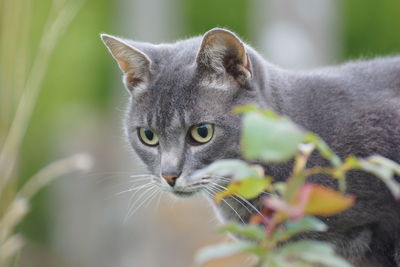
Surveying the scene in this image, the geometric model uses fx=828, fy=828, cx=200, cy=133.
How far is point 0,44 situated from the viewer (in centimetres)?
350

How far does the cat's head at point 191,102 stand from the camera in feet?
8.79

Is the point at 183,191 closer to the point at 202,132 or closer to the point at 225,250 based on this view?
the point at 202,132

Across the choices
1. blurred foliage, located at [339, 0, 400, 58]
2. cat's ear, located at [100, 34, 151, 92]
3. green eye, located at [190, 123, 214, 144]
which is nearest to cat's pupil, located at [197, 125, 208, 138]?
green eye, located at [190, 123, 214, 144]

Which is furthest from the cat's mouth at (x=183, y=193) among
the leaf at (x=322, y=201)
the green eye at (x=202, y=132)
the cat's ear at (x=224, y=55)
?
the leaf at (x=322, y=201)

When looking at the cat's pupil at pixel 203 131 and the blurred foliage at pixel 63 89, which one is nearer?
the cat's pupil at pixel 203 131

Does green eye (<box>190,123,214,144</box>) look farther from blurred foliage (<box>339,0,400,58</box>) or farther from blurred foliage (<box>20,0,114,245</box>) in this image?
blurred foliage (<box>339,0,400,58</box>)

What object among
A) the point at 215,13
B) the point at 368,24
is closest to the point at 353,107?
the point at 368,24

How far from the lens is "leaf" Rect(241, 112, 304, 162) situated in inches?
49.4

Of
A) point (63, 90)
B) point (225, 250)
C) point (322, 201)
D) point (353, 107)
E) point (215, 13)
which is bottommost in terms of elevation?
point (225, 250)

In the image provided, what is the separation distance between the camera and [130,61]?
2.94m

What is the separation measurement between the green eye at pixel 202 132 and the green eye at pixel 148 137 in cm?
18

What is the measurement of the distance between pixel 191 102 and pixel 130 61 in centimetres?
32

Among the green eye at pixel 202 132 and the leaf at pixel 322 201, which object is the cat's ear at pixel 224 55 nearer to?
the green eye at pixel 202 132

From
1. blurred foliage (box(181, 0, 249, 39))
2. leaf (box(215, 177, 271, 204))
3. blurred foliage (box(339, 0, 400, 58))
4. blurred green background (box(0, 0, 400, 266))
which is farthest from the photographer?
blurred foliage (box(181, 0, 249, 39))
